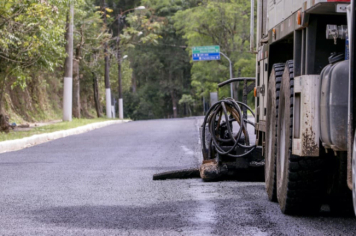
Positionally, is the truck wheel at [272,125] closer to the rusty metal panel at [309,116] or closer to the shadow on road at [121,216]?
the shadow on road at [121,216]

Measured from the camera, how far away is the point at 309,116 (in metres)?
5.24

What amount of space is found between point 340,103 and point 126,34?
149ft

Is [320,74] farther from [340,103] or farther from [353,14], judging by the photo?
[353,14]

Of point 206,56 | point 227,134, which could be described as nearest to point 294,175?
point 227,134

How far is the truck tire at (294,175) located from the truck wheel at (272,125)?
0.34 metres

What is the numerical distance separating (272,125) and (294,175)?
3.95ft

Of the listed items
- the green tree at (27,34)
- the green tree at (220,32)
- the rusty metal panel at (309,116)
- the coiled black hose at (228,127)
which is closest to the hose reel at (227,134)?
the coiled black hose at (228,127)

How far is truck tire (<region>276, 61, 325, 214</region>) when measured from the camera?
225 inches

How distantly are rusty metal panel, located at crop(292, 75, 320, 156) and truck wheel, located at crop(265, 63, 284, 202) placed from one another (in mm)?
1282

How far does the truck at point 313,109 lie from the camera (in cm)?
457

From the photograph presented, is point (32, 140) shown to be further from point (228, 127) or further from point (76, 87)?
point (76, 87)

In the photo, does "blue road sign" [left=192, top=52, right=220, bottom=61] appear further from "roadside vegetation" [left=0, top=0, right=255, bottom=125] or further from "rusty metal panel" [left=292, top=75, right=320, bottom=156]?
"rusty metal panel" [left=292, top=75, right=320, bottom=156]

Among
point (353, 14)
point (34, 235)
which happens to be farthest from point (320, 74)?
point (34, 235)

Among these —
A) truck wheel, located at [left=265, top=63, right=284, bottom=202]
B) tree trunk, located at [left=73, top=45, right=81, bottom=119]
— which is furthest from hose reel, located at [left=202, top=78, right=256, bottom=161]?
tree trunk, located at [left=73, top=45, right=81, bottom=119]
